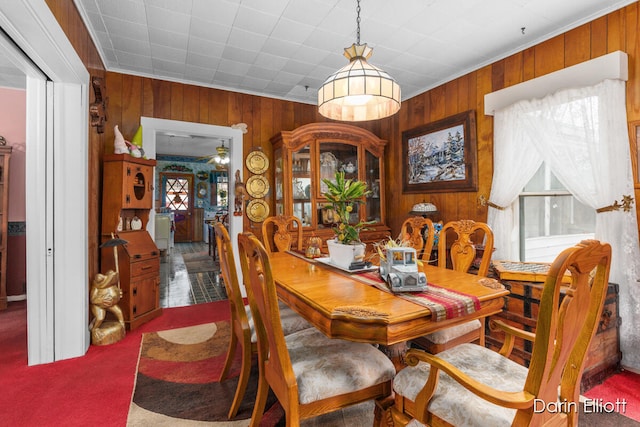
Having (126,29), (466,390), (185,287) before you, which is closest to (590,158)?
(466,390)

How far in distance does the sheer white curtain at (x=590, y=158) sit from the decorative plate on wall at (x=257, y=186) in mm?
2643

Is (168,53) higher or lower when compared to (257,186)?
higher

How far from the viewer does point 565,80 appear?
8.32 feet

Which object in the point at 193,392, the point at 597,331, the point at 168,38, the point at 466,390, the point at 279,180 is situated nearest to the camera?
the point at 466,390

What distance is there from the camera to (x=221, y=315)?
331cm

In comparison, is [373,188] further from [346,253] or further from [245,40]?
[346,253]

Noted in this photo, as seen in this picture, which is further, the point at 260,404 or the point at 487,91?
the point at 487,91

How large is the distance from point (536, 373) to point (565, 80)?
2.62 m

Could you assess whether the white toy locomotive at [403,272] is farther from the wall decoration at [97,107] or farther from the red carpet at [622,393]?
the wall decoration at [97,107]

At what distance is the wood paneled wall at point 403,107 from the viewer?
7.50ft

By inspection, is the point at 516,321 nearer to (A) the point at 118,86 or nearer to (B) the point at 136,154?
(B) the point at 136,154

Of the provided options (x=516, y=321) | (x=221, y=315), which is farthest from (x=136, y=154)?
(x=516, y=321)

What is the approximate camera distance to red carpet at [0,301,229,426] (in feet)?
5.62

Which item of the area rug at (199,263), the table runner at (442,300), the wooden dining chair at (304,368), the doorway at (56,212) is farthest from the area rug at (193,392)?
the area rug at (199,263)
